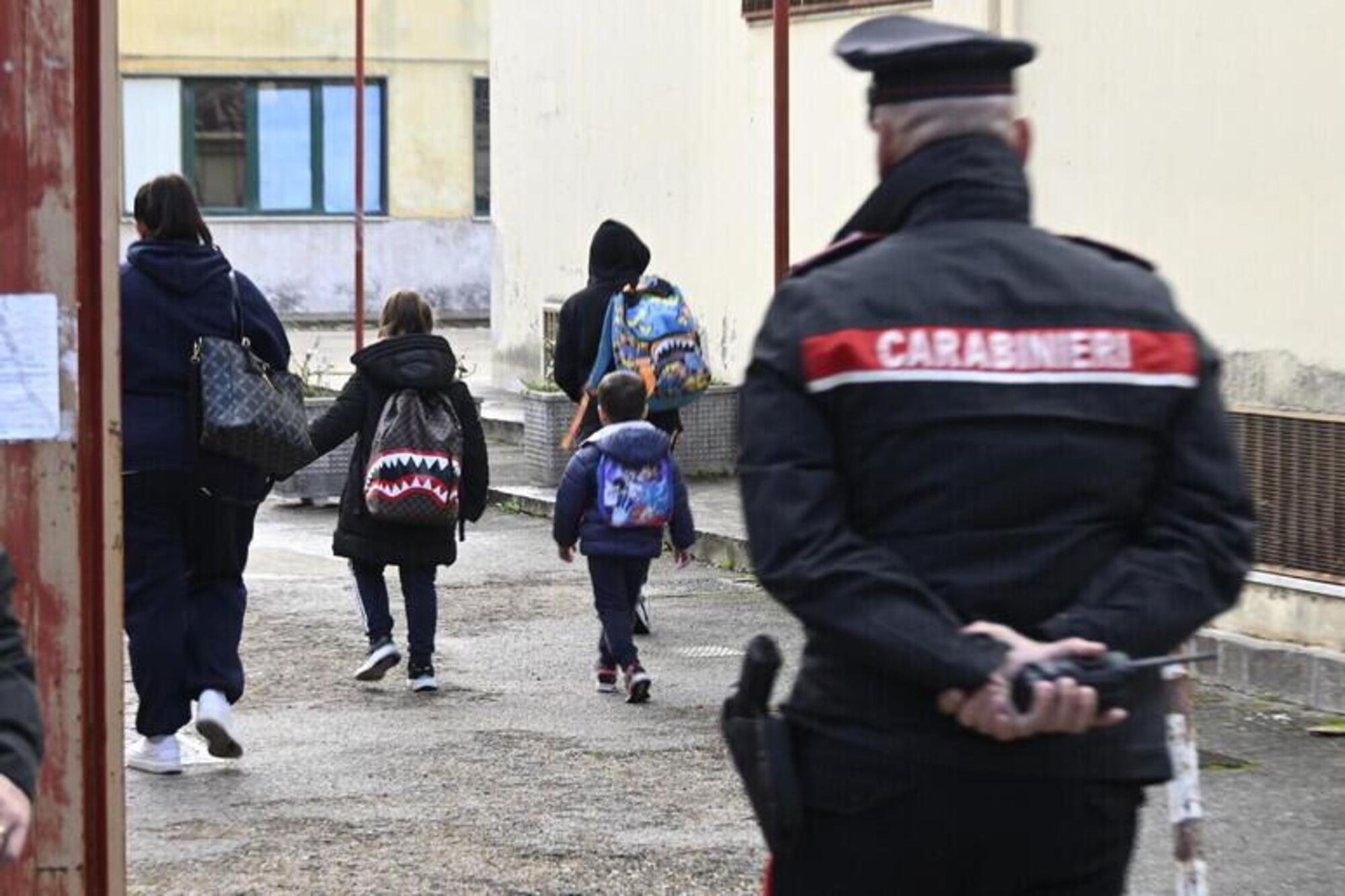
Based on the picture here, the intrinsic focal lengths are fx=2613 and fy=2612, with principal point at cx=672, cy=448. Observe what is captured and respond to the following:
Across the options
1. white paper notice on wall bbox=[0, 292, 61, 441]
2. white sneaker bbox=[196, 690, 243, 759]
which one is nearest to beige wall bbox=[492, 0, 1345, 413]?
white sneaker bbox=[196, 690, 243, 759]

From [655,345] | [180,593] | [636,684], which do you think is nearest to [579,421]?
[655,345]

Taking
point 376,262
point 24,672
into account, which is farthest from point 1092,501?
point 376,262

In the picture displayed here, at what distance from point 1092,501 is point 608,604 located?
618 centimetres

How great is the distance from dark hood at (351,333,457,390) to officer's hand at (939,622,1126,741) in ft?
21.0

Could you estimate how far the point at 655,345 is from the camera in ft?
36.8

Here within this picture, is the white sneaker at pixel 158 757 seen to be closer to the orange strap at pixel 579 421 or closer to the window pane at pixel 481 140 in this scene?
the orange strap at pixel 579 421

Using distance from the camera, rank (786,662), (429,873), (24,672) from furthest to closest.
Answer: (786,662) → (429,873) → (24,672)

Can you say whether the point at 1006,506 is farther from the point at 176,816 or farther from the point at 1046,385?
the point at 176,816

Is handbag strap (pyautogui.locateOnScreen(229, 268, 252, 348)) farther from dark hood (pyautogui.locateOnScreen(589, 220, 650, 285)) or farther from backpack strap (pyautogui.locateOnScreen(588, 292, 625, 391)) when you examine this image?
dark hood (pyautogui.locateOnScreen(589, 220, 650, 285))

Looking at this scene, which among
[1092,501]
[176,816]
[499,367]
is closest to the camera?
[1092,501]

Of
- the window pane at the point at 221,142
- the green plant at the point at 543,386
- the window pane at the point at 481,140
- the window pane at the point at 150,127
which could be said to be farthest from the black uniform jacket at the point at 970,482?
the window pane at the point at 221,142

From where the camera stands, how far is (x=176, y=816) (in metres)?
7.66

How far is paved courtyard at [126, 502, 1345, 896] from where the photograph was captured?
693cm

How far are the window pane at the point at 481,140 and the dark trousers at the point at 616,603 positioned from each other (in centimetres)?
2454
